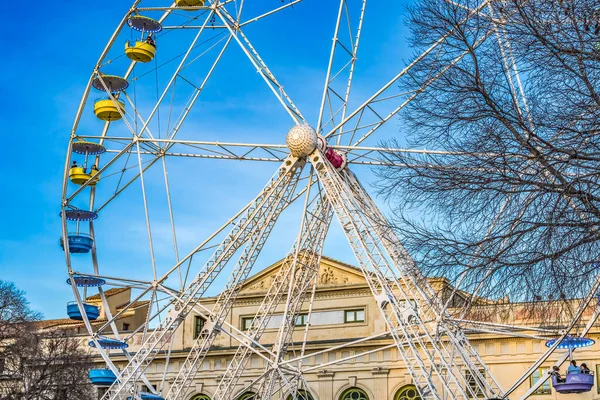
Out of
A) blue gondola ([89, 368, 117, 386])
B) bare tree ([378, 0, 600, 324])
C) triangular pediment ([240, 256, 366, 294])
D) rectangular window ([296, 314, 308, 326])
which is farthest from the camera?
rectangular window ([296, 314, 308, 326])

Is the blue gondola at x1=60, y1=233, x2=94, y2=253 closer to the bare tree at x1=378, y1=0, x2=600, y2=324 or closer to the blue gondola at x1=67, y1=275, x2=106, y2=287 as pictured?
the blue gondola at x1=67, y1=275, x2=106, y2=287

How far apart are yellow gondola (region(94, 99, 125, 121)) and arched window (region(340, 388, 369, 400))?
1838 cm

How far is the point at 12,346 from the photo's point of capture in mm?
45531

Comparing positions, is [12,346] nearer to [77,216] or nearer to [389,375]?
[77,216]

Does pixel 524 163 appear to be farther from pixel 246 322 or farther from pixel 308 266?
pixel 246 322

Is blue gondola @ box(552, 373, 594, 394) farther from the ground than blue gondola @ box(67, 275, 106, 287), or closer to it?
closer to it

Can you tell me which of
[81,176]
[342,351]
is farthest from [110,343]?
[342,351]

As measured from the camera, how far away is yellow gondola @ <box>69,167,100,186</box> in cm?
4056

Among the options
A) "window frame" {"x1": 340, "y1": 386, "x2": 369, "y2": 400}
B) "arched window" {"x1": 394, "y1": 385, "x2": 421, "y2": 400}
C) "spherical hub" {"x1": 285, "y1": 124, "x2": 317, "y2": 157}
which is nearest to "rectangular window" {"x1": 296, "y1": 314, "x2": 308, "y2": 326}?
"window frame" {"x1": 340, "y1": 386, "x2": 369, "y2": 400}

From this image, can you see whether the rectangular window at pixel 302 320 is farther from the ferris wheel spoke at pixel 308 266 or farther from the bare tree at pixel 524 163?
the bare tree at pixel 524 163

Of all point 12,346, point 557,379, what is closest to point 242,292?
point 12,346

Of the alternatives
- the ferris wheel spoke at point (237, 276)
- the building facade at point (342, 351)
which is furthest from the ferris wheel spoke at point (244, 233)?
the building facade at point (342, 351)

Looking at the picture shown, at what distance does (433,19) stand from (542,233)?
14.5ft

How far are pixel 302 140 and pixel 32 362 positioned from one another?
1961 centimetres
